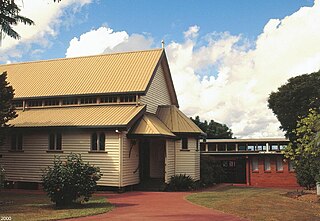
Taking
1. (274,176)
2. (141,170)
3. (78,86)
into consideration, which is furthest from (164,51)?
(274,176)

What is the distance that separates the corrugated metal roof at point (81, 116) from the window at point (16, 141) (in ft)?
2.87

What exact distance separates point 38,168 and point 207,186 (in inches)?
Result: 501

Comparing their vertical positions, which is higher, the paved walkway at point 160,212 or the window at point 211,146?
the window at point 211,146

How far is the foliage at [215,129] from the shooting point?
70500 millimetres

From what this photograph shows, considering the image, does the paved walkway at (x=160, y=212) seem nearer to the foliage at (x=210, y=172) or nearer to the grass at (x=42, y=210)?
the grass at (x=42, y=210)

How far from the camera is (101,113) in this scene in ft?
81.7

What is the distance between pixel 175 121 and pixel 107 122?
20.8ft

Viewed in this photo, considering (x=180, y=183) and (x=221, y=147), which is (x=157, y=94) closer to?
(x=180, y=183)

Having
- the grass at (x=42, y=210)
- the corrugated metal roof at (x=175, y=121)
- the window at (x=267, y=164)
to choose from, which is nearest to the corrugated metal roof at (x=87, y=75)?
the corrugated metal roof at (x=175, y=121)

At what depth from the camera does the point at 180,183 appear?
24.5 metres

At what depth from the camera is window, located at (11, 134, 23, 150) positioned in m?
25.9

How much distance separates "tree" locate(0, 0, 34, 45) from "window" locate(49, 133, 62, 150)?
24.1 ft

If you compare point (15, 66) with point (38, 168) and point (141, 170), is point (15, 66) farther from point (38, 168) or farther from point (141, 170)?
point (141, 170)

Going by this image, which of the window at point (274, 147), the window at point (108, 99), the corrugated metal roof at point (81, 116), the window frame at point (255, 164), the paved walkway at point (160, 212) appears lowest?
the paved walkway at point (160, 212)
